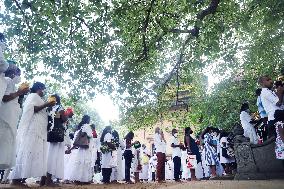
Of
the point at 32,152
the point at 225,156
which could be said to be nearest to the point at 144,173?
the point at 225,156

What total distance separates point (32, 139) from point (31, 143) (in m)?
0.09

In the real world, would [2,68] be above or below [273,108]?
above

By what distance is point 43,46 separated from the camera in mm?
9328

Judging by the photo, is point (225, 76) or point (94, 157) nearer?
point (94, 157)

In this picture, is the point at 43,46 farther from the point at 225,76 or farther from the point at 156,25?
the point at 225,76

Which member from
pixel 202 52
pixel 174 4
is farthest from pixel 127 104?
pixel 174 4

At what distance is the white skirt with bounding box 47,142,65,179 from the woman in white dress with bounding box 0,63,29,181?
1932 millimetres

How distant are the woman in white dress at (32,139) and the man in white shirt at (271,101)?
190 inches

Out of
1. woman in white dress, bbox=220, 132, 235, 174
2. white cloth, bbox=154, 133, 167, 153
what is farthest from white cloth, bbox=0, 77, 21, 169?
woman in white dress, bbox=220, 132, 235, 174

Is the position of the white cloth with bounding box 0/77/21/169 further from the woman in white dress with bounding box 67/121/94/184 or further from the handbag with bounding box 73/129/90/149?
the woman in white dress with bounding box 67/121/94/184

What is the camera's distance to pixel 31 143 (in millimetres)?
6637

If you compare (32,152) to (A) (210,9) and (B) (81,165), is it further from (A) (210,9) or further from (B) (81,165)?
(A) (210,9)

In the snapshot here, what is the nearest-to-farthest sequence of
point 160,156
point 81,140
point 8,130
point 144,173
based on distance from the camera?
1. point 8,130
2. point 81,140
3. point 160,156
4. point 144,173

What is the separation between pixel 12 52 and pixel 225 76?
37.6 feet
